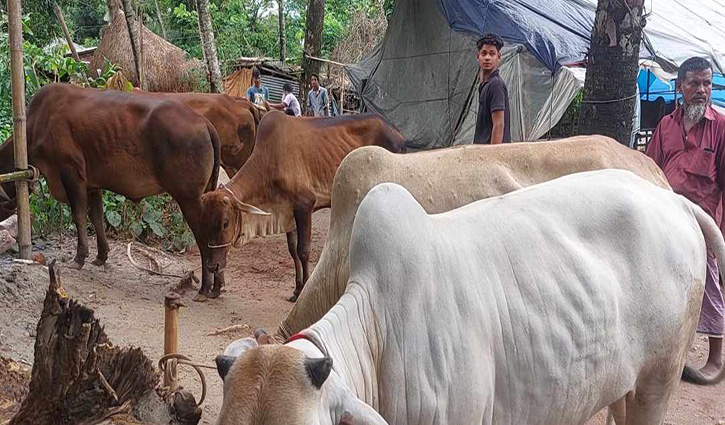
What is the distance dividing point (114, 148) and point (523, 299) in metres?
5.12

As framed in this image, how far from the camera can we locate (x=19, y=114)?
5465mm

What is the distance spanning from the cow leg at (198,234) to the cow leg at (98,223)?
2.81ft

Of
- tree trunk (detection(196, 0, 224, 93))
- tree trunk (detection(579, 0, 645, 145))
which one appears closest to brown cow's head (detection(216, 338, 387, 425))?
tree trunk (detection(579, 0, 645, 145))

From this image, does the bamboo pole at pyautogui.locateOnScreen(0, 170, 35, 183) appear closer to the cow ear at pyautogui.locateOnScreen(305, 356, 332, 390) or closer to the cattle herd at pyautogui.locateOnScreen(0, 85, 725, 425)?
the cattle herd at pyautogui.locateOnScreen(0, 85, 725, 425)


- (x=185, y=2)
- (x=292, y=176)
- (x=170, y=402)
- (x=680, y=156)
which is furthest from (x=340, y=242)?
(x=185, y=2)

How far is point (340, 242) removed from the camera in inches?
131

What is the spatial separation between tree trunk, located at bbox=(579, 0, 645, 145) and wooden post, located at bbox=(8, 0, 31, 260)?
4.49 m

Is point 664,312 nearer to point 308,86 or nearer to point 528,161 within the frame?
point 528,161

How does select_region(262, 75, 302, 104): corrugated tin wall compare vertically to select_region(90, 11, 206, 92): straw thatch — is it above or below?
below

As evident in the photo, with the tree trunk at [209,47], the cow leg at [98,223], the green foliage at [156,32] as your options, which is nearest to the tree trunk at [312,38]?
the tree trunk at [209,47]

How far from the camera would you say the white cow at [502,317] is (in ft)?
5.76

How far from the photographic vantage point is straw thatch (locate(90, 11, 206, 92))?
60.8 ft

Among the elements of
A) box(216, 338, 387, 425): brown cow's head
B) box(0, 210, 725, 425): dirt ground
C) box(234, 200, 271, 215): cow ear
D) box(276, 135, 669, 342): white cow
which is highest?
box(276, 135, 669, 342): white cow

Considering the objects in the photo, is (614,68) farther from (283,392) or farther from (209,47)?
(209,47)
